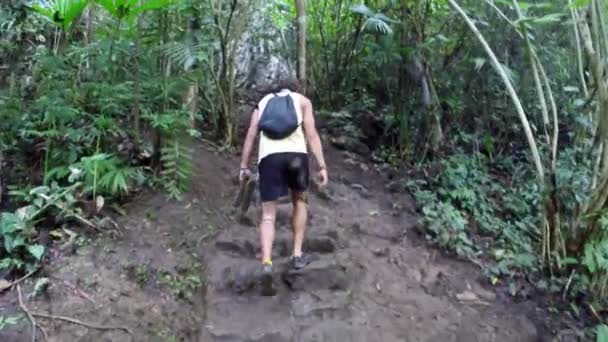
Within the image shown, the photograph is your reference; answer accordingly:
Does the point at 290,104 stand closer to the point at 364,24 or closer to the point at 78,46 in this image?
the point at 78,46

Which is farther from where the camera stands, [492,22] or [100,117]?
[492,22]

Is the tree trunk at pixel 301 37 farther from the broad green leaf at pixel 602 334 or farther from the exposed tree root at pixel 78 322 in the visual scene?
the broad green leaf at pixel 602 334

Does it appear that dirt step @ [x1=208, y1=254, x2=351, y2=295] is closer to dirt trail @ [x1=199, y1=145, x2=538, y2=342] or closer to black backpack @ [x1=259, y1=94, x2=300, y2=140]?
dirt trail @ [x1=199, y1=145, x2=538, y2=342]

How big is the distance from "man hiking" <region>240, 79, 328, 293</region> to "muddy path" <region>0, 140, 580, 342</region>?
16.9 inches

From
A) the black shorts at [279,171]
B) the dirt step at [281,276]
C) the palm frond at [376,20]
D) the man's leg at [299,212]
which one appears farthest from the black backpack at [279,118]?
the palm frond at [376,20]

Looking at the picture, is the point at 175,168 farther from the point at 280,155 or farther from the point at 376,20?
the point at 376,20

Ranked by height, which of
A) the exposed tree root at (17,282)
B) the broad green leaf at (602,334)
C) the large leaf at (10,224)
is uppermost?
the large leaf at (10,224)

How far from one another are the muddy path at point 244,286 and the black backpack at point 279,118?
1.26 meters

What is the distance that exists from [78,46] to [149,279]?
2.86 m

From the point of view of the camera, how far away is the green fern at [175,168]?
6054 millimetres

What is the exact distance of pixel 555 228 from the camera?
6.12 meters

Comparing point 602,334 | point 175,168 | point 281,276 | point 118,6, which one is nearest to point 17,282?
point 175,168

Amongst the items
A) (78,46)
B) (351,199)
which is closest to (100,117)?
(78,46)

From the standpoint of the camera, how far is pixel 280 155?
199 inches
